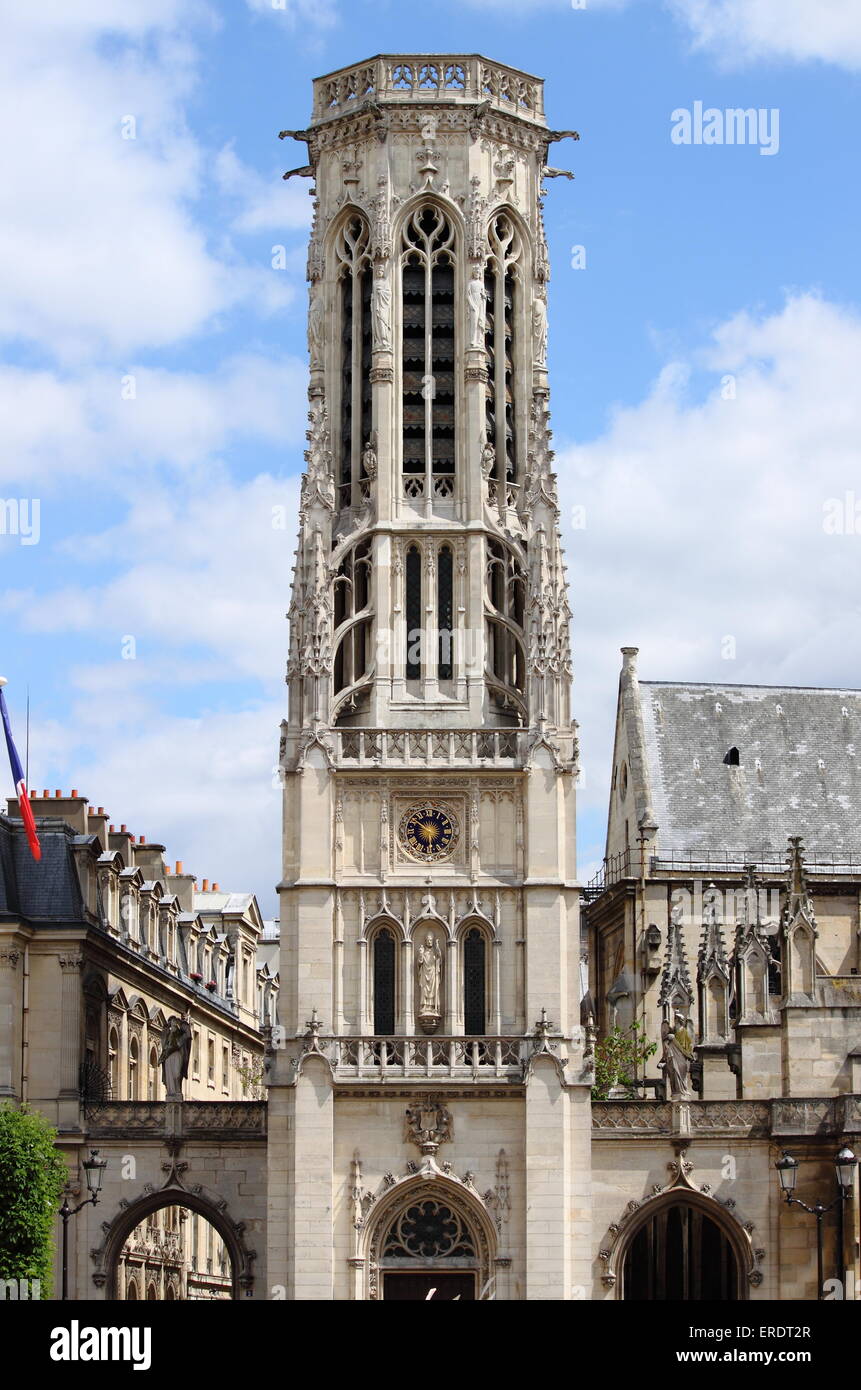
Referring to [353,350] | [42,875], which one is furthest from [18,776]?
[353,350]

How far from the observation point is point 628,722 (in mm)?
87750

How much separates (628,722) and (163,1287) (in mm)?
25397

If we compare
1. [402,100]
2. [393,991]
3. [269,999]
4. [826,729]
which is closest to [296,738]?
[393,991]

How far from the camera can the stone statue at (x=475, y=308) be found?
7044cm

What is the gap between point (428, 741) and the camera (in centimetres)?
6656

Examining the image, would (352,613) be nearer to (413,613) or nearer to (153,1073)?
(413,613)

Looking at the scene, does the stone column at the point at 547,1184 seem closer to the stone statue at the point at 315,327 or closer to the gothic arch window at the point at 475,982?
the gothic arch window at the point at 475,982

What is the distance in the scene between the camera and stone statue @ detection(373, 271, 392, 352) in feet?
231

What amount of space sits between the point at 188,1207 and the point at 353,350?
24.8 metres

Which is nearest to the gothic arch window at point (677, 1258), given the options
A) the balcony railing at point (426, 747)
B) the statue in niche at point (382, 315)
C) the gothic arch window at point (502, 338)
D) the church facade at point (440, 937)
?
the church facade at point (440, 937)

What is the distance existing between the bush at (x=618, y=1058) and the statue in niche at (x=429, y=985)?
29.4 ft

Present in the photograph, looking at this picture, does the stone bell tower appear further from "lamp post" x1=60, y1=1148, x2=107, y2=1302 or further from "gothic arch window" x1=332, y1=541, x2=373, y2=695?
"lamp post" x1=60, y1=1148, x2=107, y2=1302

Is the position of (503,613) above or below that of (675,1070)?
above

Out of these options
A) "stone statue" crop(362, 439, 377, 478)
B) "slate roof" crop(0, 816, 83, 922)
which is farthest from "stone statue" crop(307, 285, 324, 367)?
"slate roof" crop(0, 816, 83, 922)
